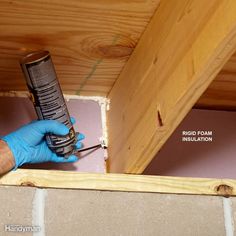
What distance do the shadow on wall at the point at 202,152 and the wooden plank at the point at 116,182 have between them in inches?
13.5

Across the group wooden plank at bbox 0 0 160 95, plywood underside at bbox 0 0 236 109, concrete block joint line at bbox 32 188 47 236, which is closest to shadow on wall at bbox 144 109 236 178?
plywood underside at bbox 0 0 236 109

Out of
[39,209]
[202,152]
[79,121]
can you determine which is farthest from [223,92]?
[39,209]

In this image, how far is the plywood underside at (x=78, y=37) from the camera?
45.1 inches

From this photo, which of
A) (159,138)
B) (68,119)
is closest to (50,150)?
(68,119)

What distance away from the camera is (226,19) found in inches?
33.5

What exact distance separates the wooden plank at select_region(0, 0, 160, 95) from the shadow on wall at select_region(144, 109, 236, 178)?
1.04 ft

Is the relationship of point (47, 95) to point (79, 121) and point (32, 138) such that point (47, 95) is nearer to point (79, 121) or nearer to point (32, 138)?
point (32, 138)

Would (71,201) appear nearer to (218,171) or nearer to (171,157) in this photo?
(171,157)

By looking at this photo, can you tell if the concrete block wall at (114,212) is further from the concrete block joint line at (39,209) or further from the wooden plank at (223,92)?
the wooden plank at (223,92)

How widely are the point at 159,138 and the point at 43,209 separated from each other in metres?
0.31

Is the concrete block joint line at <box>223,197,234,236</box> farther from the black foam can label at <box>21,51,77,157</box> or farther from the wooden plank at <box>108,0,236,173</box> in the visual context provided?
the black foam can label at <box>21,51,77,157</box>

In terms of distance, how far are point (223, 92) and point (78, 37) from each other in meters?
0.54

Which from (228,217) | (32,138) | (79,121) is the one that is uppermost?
(79,121)

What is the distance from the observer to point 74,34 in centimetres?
125
